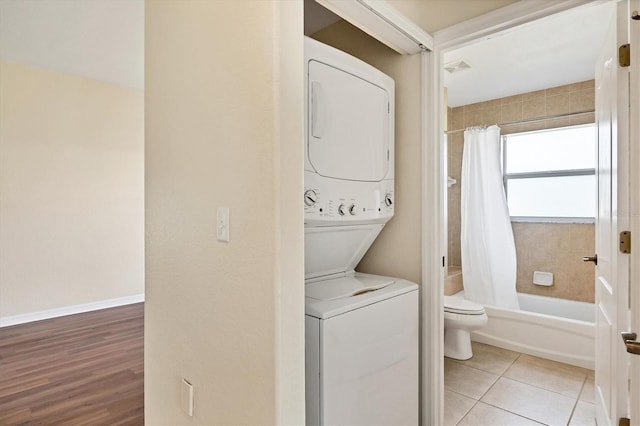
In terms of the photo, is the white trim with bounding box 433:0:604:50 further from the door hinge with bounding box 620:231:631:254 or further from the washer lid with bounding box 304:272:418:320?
the washer lid with bounding box 304:272:418:320

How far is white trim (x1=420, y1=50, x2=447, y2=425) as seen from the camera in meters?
1.73

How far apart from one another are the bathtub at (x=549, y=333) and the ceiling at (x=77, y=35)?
3863mm

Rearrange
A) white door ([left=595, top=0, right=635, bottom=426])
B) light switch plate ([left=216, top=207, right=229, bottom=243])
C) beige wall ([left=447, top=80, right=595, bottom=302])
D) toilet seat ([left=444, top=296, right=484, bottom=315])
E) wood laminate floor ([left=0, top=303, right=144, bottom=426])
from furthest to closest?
beige wall ([left=447, top=80, right=595, bottom=302]) → toilet seat ([left=444, top=296, right=484, bottom=315]) → wood laminate floor ([left=0, top=303, right=144, bottom=426]) → white door ([left=595, top=0, right=635, bottom=426]) → light switch plate ([left=216, top=207, right=229, bottom=243])

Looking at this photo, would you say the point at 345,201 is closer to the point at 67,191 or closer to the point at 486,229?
the point at 486,229

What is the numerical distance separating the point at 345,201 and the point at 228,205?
1.84 feet

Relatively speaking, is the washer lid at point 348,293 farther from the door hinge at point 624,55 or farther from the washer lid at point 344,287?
the door hinge at point 624,55

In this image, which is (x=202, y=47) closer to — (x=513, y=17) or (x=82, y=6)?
(x=513, y=17)

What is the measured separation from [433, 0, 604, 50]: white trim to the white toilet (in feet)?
6.72

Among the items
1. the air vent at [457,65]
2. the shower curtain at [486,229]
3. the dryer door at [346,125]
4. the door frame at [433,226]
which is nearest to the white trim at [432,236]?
the door frame at [433,226]

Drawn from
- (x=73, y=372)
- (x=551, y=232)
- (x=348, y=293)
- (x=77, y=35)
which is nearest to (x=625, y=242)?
(x=348, y=293)

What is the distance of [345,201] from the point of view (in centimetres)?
150

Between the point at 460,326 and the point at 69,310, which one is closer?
the point at 460,326

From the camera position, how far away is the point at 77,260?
12.9 feet

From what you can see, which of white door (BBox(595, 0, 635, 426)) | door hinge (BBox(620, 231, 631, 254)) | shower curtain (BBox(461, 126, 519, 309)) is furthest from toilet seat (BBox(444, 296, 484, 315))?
door hinge (BBox(620, 231, 631, 254))
